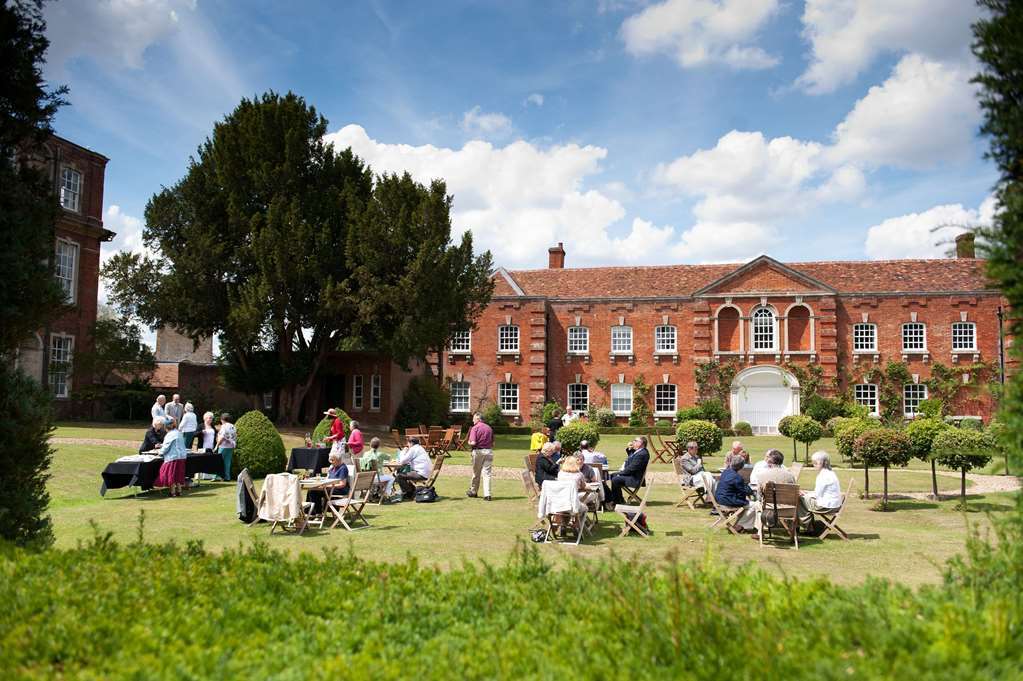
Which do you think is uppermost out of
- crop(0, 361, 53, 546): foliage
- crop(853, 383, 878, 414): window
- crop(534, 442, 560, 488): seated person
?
crop(853, 383, 878, 414): window

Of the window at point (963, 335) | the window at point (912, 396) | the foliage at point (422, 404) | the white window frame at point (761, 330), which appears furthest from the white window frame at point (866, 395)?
the foliage at point (422, 404)

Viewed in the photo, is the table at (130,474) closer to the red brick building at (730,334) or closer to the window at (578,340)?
the red brick building at (730,334)

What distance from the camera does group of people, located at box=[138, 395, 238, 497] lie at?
13.9m

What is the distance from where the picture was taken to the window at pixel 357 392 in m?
32.9

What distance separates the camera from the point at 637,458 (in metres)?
12.3

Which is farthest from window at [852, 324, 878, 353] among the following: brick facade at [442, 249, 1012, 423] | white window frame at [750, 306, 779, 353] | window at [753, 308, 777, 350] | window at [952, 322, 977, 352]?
window at [753, 308, 777, 350]

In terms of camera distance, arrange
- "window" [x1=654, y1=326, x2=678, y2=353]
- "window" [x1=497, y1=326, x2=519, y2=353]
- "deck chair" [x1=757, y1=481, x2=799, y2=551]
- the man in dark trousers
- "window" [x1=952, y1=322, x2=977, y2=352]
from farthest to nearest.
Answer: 1. "window" [x1=497, y1=326, x2=519, y2=353]
2. "window" [x1=654, y1=326, x2=678, y2=353]
3. "window" [x1=952, y1=322, x2=977, y2=352]
4. the man in dark trousers
5. "deck chair" [x1=757, y1=481, x2=799, y2=551]

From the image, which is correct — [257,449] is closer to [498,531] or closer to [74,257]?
[498,531]

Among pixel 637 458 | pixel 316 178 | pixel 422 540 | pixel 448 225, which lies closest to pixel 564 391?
pixel 448 225

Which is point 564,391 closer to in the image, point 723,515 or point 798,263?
point 798,263

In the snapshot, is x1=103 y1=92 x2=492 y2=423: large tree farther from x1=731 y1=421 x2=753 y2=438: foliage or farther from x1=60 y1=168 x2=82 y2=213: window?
x1=731 y1=421 x2=753 y2=438: foliage

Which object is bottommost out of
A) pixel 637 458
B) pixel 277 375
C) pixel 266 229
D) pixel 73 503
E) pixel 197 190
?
pixel 73 503

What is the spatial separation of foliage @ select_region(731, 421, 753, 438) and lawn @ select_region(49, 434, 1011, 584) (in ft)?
62.0

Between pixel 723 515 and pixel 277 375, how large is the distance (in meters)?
20.9
